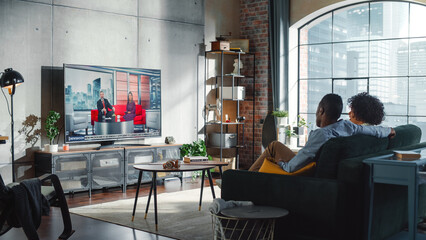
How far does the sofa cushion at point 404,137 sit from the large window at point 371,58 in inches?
121

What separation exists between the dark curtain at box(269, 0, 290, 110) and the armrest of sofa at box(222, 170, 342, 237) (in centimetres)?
489

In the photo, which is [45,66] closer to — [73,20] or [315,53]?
[73,20]

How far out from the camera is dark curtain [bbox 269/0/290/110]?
8602mm

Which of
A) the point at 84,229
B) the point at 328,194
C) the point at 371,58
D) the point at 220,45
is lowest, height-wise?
the point at 84,229

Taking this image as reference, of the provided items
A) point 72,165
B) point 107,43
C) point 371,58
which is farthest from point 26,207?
point 371,58

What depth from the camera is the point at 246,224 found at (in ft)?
11.1

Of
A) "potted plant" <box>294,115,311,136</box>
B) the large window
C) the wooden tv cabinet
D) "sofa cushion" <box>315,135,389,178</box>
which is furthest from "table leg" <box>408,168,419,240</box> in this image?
"potted plant" <box>294,115,311,136</box>

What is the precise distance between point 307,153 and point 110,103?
3.85 meters

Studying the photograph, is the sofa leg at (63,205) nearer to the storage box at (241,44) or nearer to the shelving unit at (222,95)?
the shelving unit at (222,95)

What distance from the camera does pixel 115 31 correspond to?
7.13m

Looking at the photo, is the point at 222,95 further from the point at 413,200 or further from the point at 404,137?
the point at 413,200

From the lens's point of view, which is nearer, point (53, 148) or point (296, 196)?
point (296, 196)

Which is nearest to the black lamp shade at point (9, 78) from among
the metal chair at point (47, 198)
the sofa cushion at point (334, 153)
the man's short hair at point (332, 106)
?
the metal chair at point (47, 198)

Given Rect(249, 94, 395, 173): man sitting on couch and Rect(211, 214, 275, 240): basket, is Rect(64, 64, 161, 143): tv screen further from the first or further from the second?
Rect(211, 214, 275, 240): basket
